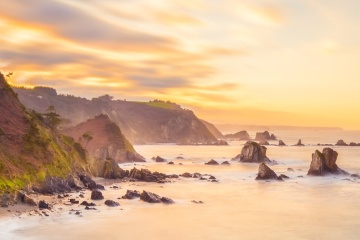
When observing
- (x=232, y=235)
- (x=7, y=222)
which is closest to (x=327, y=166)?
(x=232, y=235)

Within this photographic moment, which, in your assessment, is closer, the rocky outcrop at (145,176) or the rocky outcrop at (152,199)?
the rocky outcrop at (152,199)

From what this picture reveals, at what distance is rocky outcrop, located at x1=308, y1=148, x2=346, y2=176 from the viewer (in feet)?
307

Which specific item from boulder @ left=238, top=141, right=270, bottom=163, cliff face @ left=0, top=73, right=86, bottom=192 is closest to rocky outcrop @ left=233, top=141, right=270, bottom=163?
boulder @ left=238, top=141, right=270, bottom=163

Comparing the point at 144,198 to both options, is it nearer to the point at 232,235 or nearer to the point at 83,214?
the point at 83,214

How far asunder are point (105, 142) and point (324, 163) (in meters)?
57.9

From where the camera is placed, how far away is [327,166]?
95.2 metres

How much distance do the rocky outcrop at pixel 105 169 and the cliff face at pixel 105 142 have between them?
34.6 meters

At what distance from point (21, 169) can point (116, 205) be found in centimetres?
1321

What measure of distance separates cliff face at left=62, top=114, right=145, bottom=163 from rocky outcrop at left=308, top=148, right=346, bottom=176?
51.4 m

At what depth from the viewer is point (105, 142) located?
121438mm

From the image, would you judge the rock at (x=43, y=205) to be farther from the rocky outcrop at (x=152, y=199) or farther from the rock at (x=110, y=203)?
the rocky outcrop at (x=152, y=199)

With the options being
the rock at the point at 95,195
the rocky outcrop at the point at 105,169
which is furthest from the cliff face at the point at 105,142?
the rock at the point at 95,195

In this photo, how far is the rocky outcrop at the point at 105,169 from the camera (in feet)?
261

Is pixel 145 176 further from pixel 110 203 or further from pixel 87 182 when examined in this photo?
pixel 110 203
